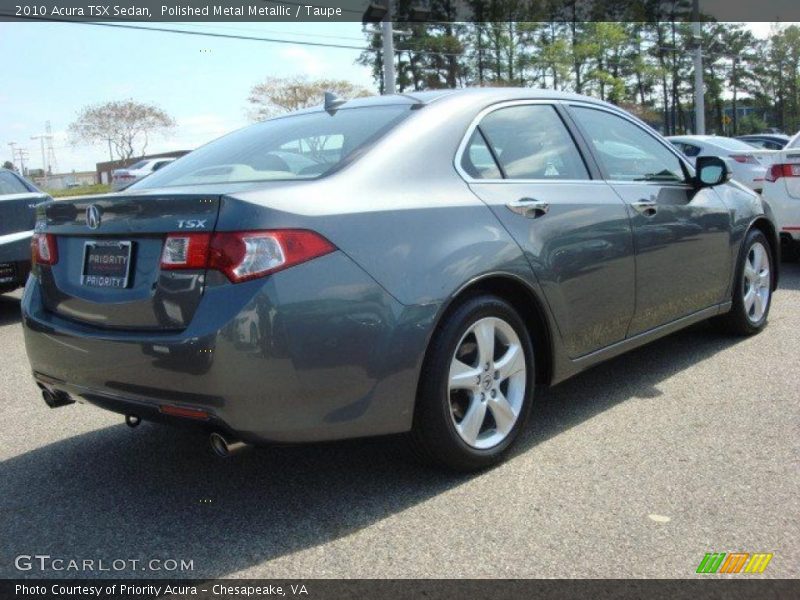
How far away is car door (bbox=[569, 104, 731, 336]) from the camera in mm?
3977

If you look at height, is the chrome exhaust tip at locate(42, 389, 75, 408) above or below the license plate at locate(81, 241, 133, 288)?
below

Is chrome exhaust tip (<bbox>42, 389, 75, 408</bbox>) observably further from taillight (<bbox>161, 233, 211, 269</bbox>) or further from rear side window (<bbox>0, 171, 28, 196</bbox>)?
Result: rear side window (<bbox>0, 171, 28, 196</bbox>)

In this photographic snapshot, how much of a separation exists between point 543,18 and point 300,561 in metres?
53.4

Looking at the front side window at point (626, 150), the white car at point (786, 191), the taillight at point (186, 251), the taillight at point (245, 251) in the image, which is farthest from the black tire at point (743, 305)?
the taillight at point (186, 251)

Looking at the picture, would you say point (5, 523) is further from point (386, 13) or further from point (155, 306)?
point (386, 13)

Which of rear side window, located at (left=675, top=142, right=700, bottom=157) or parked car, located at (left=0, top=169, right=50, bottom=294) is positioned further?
rear side window, located at (left=675, top=142, right=700, bottom=157)

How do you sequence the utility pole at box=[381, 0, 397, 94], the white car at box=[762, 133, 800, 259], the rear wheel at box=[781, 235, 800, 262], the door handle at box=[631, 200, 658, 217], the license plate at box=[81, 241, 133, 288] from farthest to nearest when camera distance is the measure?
the utility pole at box=[381, 0, 397, 94]
the rear wheel at box=[781, 235, 800, 262]
the white car at box=[762, 133, 800, 259]
the door handle at box=[631, 200, 658, 217]
the license plate at box=[81, 241, 133, 288]

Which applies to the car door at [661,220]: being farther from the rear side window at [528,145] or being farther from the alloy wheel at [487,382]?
the alloy wheel at [487,382]

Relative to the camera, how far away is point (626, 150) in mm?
4262

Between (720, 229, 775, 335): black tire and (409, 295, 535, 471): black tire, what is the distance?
245 centimetres

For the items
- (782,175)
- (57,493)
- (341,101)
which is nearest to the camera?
(57,493)

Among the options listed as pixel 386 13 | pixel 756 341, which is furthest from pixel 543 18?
pixel 756 341

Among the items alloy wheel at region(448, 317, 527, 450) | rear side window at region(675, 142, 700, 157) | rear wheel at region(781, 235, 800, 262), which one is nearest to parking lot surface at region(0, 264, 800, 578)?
alloy wheel at region(448, 317, 527, 450)

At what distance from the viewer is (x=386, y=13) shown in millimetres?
20188
